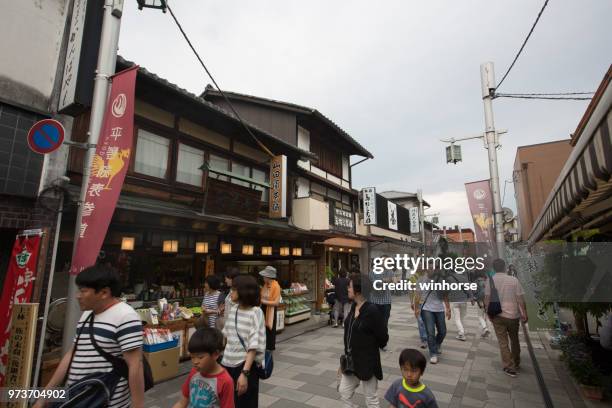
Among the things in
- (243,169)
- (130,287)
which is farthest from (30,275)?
(243,169)

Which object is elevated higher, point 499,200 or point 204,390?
point 499,200

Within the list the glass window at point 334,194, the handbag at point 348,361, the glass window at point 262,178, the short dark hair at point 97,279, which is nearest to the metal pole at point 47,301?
the short dark hair at point 97,279

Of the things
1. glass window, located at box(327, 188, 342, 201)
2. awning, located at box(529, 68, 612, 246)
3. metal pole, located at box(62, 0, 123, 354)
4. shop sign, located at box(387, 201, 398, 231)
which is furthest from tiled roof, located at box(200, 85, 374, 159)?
awning, located at box(529, 68, 612, 246)

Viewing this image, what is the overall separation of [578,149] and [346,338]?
360 centimetres

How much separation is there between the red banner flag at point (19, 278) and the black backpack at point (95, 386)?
3520 millimetres

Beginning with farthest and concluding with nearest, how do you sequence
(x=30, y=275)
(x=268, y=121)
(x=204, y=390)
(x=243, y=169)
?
(x=268, y=121)
(x=243, y=169)
(x=30, y=275)
(x=204, y=390)

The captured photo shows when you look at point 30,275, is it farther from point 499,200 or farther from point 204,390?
point 499,200

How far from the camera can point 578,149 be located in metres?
3.40

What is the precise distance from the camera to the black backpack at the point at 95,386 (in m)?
2.39

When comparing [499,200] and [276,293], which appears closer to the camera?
[276,293]

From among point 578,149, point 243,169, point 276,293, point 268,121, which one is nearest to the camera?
point 578,149

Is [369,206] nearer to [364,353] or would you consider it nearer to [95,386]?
[364,353]

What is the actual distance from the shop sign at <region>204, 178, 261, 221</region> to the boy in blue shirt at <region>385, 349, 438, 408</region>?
747 cm

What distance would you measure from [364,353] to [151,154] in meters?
7.70
